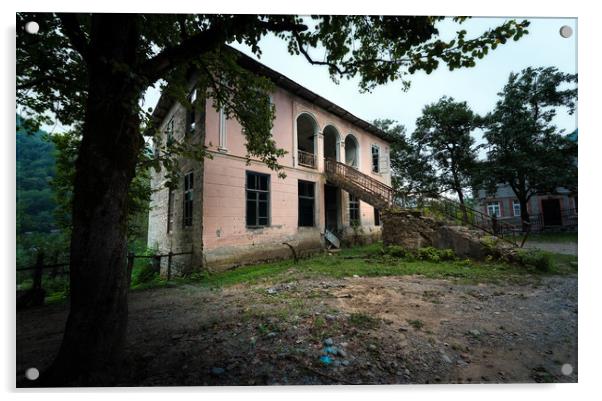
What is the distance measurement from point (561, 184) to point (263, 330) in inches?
153

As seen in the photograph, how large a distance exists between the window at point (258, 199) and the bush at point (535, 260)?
262 inches

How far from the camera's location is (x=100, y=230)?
1682 mm

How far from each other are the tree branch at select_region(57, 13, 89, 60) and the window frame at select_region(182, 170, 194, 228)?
524 cm

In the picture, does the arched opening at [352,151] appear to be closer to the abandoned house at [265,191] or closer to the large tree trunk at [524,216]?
the abandoned house at [265,191]

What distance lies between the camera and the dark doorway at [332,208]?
10.8 meters

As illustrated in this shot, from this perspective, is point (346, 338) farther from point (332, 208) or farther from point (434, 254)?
point (332, 208)

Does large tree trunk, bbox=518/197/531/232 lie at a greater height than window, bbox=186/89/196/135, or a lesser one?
lesser

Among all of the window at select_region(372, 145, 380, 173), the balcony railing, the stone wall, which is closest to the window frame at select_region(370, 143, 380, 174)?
the window at select_region(372, 145, 380, 173)

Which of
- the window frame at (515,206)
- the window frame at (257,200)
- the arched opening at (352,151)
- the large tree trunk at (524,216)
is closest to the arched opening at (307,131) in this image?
the window frame at (257,200)

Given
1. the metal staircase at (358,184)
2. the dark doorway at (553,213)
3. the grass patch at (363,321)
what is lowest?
the grass patch at (363,321)

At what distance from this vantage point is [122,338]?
5.83ft

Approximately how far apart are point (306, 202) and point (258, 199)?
2.88 meters

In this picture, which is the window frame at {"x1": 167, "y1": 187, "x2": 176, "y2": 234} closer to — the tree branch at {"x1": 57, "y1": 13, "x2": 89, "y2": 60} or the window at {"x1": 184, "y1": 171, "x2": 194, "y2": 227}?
the window at {"x1": 184, "y1": 171, "x2": 194, "y2": 227}

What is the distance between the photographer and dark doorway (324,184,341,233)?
10.8 metres
